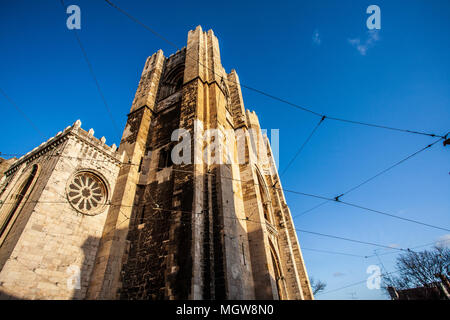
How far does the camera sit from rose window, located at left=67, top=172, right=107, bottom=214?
962 cm

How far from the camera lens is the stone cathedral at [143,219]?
7375 millimetres

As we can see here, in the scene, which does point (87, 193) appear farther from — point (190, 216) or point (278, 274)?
point (278, 274)

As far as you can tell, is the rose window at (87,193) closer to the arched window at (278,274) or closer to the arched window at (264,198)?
the arched window at (278,274)

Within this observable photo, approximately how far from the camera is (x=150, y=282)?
801 centimetres

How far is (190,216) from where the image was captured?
8055 mm

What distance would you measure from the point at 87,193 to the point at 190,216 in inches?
234

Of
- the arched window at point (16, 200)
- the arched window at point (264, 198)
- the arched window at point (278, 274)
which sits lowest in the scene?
the arched window at point (278, 274)

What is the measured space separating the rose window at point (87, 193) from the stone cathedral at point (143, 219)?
0.05m

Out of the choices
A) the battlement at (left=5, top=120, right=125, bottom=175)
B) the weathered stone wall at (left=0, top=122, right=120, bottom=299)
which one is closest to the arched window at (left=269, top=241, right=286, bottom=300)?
the weathered stone wall at (left=0, top=122, right=120, bottom=299)

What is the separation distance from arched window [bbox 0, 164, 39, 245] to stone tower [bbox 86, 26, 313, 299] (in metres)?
3.43

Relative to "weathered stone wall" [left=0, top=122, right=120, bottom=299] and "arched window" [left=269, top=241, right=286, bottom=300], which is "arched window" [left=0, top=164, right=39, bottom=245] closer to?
"weathered stone wall" [left=0, top=122, right=120, bottom=299]

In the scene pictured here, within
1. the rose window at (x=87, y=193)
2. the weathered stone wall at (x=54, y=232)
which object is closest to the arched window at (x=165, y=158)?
the weathered stone wall at (x=54, y=232)

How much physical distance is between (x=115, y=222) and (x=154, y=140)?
19.2ft

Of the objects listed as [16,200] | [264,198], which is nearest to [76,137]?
[16,200]
